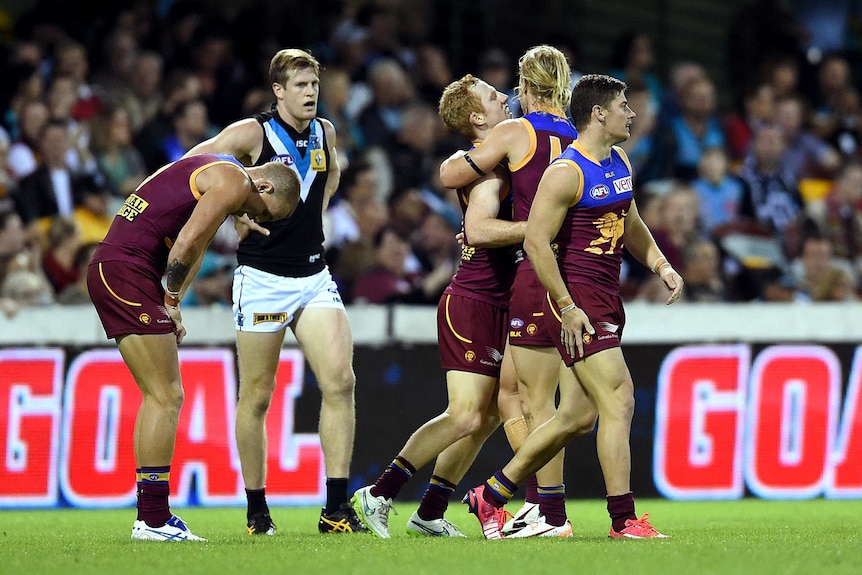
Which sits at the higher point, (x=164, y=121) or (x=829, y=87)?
(x=829, y=87)

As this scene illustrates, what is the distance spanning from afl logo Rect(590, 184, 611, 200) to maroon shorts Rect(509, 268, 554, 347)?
1.89ft

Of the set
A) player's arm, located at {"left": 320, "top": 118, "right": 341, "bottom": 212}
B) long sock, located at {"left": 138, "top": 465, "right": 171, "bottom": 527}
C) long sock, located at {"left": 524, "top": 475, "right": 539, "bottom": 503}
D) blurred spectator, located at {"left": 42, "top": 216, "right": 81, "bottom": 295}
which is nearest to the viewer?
long sock, located at {"left": 138, "top": 465, "right": 171, "bottom": 527}

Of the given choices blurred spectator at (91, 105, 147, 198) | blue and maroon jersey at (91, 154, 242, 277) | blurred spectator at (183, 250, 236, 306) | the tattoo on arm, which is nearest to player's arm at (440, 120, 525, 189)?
blue and maroon jersey at (91, 154, 242, 277)

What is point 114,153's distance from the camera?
13234mm

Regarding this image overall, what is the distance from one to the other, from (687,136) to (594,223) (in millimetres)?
8887

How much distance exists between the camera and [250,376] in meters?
8.01

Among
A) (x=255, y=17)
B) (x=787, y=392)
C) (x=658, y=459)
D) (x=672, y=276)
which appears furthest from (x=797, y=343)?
(x=255, y=17)

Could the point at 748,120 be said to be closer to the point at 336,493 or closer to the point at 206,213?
the point at 336,493

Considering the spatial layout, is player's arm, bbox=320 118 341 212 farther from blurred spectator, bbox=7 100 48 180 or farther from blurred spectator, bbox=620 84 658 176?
blurred spectator, bbox=620 84 658 176

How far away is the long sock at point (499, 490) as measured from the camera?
7310 millimetres

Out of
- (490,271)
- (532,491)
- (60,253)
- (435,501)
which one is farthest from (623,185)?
(60,253)

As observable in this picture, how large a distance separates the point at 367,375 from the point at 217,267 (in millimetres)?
2280

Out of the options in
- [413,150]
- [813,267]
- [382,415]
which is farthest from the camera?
[413,150]

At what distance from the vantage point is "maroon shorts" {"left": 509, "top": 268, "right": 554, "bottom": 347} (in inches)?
288
